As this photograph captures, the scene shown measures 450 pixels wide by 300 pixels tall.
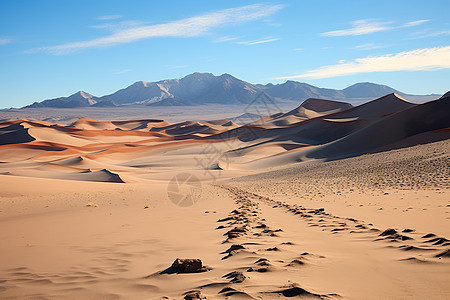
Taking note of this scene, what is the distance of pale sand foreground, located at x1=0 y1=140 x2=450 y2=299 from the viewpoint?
3.25 metres

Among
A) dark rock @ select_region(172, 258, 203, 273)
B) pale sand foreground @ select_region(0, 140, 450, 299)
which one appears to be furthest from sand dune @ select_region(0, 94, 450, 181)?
dark rock @ select_region(172, 258, 203, 273)

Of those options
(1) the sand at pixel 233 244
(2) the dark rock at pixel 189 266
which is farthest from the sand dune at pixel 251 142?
(2) the dark rock at pixel 189 266

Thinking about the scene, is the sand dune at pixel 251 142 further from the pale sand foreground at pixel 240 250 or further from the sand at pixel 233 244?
the pale sand foreground at pixel 240 250

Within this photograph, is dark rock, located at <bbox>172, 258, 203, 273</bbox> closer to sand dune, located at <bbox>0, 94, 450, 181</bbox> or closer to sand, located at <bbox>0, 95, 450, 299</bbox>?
sand, located at <bbox>0, 95, 450, 299</bbox>

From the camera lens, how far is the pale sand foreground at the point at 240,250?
10.7ft

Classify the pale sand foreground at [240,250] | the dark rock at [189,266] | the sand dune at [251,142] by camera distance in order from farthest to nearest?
the sand dune at [251,142] → the dark rock at [189,266] → the pale sand foreground at [240,250]

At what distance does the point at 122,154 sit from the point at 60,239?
49826 millimetres

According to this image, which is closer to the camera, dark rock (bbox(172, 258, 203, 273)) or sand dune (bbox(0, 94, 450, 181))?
dark rock (bbox(172, 258, 203, 273))

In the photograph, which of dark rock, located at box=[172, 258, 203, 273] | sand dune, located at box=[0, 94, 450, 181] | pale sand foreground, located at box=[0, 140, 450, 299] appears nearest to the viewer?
pale sand foreground, located at box=[0, 140, 450, 299]

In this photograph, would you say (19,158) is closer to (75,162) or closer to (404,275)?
(75,162)

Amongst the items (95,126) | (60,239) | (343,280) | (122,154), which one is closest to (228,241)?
(343,280)

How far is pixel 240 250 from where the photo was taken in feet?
15.6

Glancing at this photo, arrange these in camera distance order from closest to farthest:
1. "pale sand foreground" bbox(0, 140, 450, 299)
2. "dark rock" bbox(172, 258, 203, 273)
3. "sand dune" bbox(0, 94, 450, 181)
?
1. "pale sand foreground" bbox(0, 140, 450, 299)
2. "dark rock" bbox(172, 258, 203, 273)
3. "sand dune" bbox(0, 94, 450, 181)

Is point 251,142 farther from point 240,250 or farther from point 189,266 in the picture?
point 189,266
